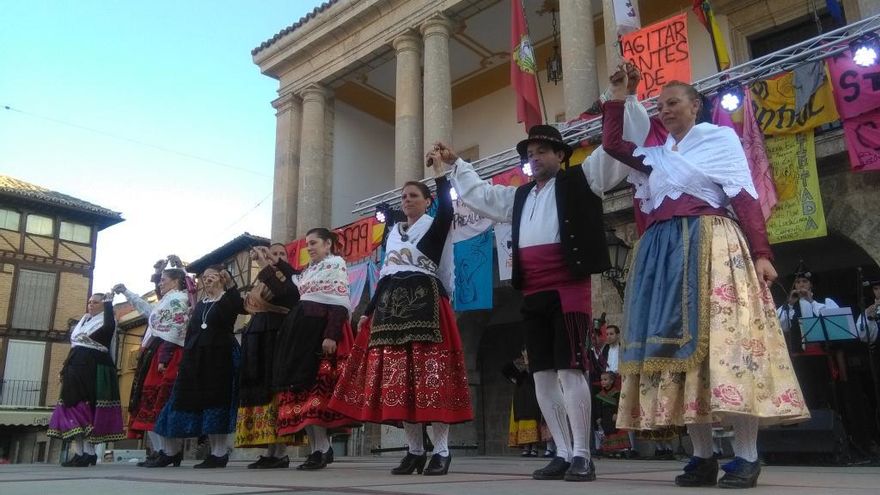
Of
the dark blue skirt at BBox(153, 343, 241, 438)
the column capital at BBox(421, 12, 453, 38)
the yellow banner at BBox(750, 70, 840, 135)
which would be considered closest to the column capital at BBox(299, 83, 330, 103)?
the column capital at BBox(421, 12, 453, 38)

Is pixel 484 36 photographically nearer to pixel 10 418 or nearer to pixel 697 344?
pixel 697 344

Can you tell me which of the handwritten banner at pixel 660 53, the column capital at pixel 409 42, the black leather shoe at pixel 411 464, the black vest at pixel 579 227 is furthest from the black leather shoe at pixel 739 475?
the column capital at pixel 409 42

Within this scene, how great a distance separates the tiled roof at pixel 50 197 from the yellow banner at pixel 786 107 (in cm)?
2821

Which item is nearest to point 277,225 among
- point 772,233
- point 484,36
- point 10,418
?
point 484,36

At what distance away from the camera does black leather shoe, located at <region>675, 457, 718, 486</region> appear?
2.75 metres

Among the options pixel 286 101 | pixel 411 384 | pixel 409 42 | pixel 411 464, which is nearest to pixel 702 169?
pixel 411 384

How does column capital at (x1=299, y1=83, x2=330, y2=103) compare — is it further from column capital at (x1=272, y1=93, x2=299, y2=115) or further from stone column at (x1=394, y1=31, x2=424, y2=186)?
stone column at (x1=394, y1=31, x2=424, y2=186)

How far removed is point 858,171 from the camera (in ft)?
24.5

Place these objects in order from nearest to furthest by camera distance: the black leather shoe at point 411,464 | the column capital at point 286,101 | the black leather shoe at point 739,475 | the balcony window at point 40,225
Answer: the black leather shoe at point 739,475 → the black leather shoe at point 411,464 → the column capital at point 286,101 → the balcony window at point 40,225

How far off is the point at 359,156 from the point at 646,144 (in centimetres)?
1412

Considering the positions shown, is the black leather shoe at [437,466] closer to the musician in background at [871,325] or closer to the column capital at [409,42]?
the musician in background at [871,325]

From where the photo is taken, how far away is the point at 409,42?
46.5ft

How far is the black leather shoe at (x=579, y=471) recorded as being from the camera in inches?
120

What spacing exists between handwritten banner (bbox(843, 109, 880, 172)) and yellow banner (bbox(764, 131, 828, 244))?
0.39 metres
